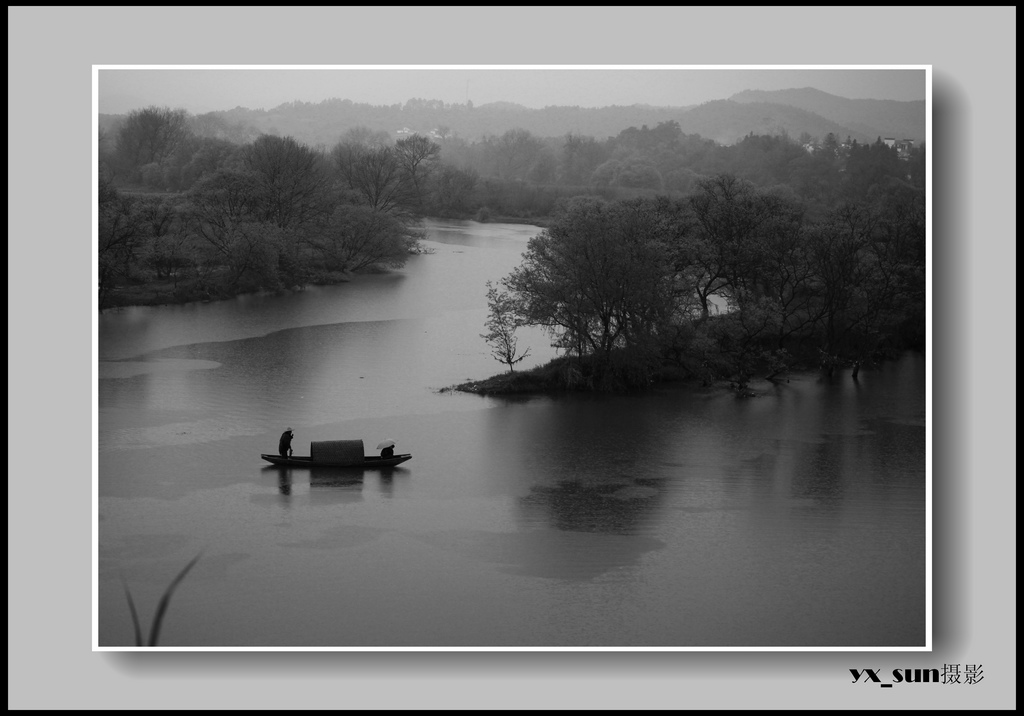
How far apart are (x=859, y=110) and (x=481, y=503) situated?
4.71 m

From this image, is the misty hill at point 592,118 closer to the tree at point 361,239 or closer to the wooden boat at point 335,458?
the wooden boat at point 335,458

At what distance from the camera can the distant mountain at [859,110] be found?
8.33 metres

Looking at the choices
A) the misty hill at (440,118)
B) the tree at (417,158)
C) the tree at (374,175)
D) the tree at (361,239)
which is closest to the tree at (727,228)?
the misty hill at (440,118)

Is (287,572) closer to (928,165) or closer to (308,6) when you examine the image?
(308,6)

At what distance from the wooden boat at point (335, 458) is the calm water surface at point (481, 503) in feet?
0.37

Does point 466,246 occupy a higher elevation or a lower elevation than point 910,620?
higher

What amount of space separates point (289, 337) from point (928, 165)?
995cm

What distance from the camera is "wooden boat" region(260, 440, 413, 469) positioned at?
10281 mm

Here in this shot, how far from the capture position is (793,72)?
25.8ft

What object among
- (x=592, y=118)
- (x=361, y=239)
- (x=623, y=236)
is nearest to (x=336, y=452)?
(x=592, y=118)

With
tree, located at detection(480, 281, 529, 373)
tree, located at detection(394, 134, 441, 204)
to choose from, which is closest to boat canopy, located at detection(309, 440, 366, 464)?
tree, located at detection(480, 281, 529, 373)

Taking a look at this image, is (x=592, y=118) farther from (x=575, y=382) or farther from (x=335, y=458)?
(x=335, y=458)

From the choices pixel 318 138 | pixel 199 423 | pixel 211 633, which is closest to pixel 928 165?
pixel 211 633

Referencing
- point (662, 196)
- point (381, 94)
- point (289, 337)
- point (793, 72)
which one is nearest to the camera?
point (793, 72)
